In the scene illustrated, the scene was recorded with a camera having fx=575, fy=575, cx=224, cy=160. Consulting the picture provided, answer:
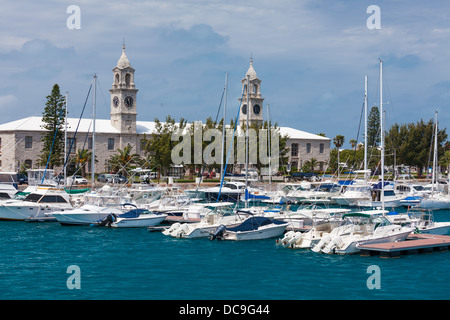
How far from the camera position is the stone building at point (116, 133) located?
8838 cm

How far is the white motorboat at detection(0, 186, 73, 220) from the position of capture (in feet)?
141

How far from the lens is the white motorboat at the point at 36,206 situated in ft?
141

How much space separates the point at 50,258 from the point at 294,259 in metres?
12.4

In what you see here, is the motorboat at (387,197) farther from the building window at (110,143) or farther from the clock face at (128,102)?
the clock face at (128,102)

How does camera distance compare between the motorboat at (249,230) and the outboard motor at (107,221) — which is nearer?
Answer: the motorboat at (249,230)

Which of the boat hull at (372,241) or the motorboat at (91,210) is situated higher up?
the motorboat at (91,210)

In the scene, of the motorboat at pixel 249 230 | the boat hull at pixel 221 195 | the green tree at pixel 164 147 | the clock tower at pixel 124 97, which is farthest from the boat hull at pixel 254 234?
the clock tower at pixel 124 97

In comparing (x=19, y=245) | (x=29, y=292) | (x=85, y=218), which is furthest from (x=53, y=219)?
(x=29, y=292)

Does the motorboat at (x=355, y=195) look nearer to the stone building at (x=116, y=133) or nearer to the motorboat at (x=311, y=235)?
the motorboat at (x=311, y=235)

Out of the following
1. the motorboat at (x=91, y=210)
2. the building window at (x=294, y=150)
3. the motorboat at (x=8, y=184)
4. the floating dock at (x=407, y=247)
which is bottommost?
the floating dock at (x=407, y=247)

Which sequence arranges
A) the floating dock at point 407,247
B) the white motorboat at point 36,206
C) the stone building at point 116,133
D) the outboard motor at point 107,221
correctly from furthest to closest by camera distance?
the stone building at point 116,133 < the white motorboat at point 36,206 < the outboard motor at point 107,221 < the floating dock at point 407,247

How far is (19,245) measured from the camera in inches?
1304

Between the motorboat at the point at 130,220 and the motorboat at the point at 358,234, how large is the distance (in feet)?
48.0

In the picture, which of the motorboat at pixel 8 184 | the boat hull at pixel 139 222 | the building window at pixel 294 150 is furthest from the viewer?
the building window at pixel 294 150
